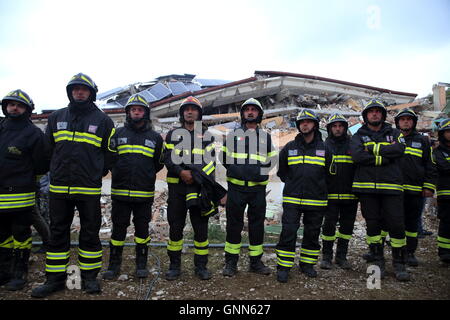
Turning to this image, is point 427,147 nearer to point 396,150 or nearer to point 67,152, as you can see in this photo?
point 396,150

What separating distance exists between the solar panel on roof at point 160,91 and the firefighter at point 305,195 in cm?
787

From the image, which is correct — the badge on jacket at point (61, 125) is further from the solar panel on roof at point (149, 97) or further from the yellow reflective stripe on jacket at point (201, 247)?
the solar panel on roof at point (149, 97)

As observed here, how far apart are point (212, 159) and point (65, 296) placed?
2228 mm

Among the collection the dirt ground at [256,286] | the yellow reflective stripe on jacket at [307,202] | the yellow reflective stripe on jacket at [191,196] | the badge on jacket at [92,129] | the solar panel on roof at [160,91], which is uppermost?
the solar panel on roof at [160,91]

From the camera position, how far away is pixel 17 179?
3381 millimetres

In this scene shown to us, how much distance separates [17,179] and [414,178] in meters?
5.16

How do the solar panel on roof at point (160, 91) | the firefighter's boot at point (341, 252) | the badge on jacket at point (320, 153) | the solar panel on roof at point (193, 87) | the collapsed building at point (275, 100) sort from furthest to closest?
the solar panel on roof at point (193, 87), the solar panel on roof at point (160, 91), the collapsed building at point (275, 100), the firefighter's boot at point (341, 252), the badge on jacket at point (320, 153)

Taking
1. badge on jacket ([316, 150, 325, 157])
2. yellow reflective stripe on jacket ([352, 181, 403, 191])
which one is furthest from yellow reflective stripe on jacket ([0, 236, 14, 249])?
yellow reflective stripe on jacket ([352, 181, 403, 191])

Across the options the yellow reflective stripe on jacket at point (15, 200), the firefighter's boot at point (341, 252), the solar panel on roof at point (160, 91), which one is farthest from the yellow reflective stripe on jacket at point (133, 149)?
the solar panel on roof at point (160, 91)

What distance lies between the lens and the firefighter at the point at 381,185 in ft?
12.3

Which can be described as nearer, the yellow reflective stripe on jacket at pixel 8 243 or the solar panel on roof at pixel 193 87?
the yellow reflective stripe on jacket at pixel 8 243

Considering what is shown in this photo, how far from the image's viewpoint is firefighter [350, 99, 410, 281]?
12.3 feet

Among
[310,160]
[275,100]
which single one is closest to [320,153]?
[310,160]

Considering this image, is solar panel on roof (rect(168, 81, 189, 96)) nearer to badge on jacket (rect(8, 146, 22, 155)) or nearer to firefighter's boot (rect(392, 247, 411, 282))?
badge on jacket (rect(8, 146, 22, 155))
